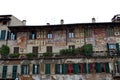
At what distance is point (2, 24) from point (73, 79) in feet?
48.1

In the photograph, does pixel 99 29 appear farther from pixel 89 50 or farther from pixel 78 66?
pixel 78 66

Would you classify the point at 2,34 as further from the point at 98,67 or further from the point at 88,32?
the point at 98,67

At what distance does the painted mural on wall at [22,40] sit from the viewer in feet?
123

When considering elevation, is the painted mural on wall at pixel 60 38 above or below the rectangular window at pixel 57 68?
above

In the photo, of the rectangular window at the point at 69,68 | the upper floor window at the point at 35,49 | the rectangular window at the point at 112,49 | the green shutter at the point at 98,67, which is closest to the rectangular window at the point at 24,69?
the upper floor window at the point at 35,49

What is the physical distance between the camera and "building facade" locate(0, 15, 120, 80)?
33844 mm

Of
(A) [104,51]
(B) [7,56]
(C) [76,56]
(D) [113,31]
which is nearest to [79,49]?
(C) [76,56]

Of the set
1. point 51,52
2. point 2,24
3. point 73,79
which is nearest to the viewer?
point 73,79

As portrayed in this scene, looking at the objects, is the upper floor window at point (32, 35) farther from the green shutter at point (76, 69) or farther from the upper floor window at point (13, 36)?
the green shutter at point (76, 69)

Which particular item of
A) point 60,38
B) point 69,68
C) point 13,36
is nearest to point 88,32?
point 60,38

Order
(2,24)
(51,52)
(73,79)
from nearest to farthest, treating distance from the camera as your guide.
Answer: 1. (73,79)
2. (51,52)
3. (2,24)

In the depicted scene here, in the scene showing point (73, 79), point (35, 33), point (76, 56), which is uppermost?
point (35, 33)

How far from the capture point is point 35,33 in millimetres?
38219

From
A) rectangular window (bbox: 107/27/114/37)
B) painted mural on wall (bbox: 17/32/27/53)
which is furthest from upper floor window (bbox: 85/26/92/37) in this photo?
painted mural on wall (bbox: 17/32/27/53)
